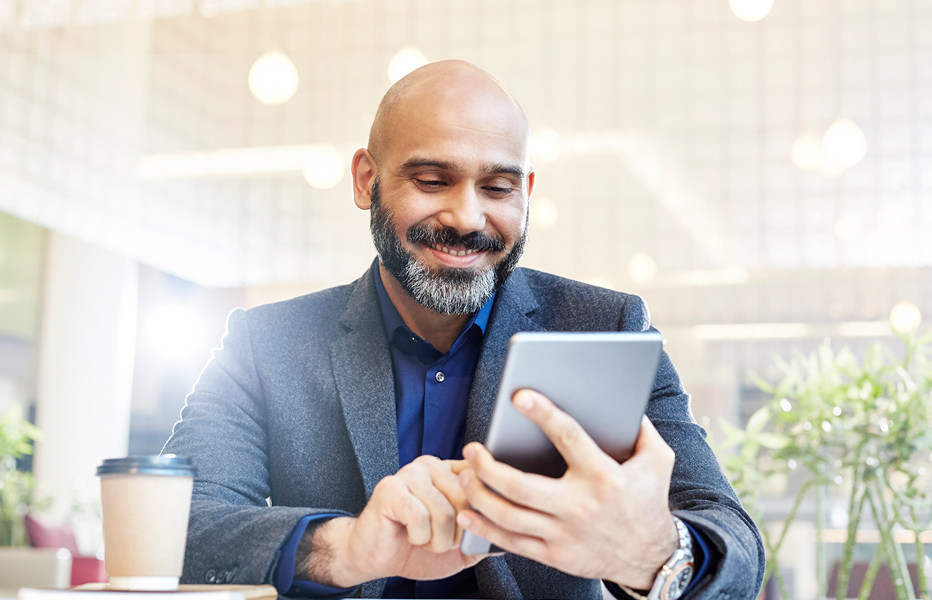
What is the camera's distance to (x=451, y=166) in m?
1.10

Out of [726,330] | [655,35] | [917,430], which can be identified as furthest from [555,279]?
[655,35]

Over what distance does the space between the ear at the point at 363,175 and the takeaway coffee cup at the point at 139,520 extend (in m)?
0.72

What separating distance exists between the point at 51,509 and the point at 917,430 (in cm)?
458

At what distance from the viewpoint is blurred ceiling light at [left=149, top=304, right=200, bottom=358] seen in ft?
15.7

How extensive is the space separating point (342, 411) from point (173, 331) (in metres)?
4.11

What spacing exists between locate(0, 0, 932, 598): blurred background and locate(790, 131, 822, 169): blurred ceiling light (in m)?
0.01

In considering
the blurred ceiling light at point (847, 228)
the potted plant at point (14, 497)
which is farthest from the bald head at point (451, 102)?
the potted plant at point (14, 497)

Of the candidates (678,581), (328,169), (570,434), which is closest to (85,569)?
(328,169)

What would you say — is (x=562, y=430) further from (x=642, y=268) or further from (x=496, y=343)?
(x=642, y=268)

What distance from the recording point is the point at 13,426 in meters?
4.25

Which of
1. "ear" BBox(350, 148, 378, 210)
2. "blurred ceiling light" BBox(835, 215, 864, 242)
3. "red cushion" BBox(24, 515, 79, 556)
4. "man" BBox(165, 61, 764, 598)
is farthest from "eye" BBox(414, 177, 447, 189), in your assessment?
"red cushion" BBox(24, 515, 79, 556)

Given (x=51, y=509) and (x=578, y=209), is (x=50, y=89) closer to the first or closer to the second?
(x=51, y=509)

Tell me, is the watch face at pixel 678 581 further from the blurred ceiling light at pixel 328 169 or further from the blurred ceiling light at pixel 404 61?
the blurred ceiling light at pixel 328 169

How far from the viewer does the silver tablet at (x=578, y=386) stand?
563 mm
